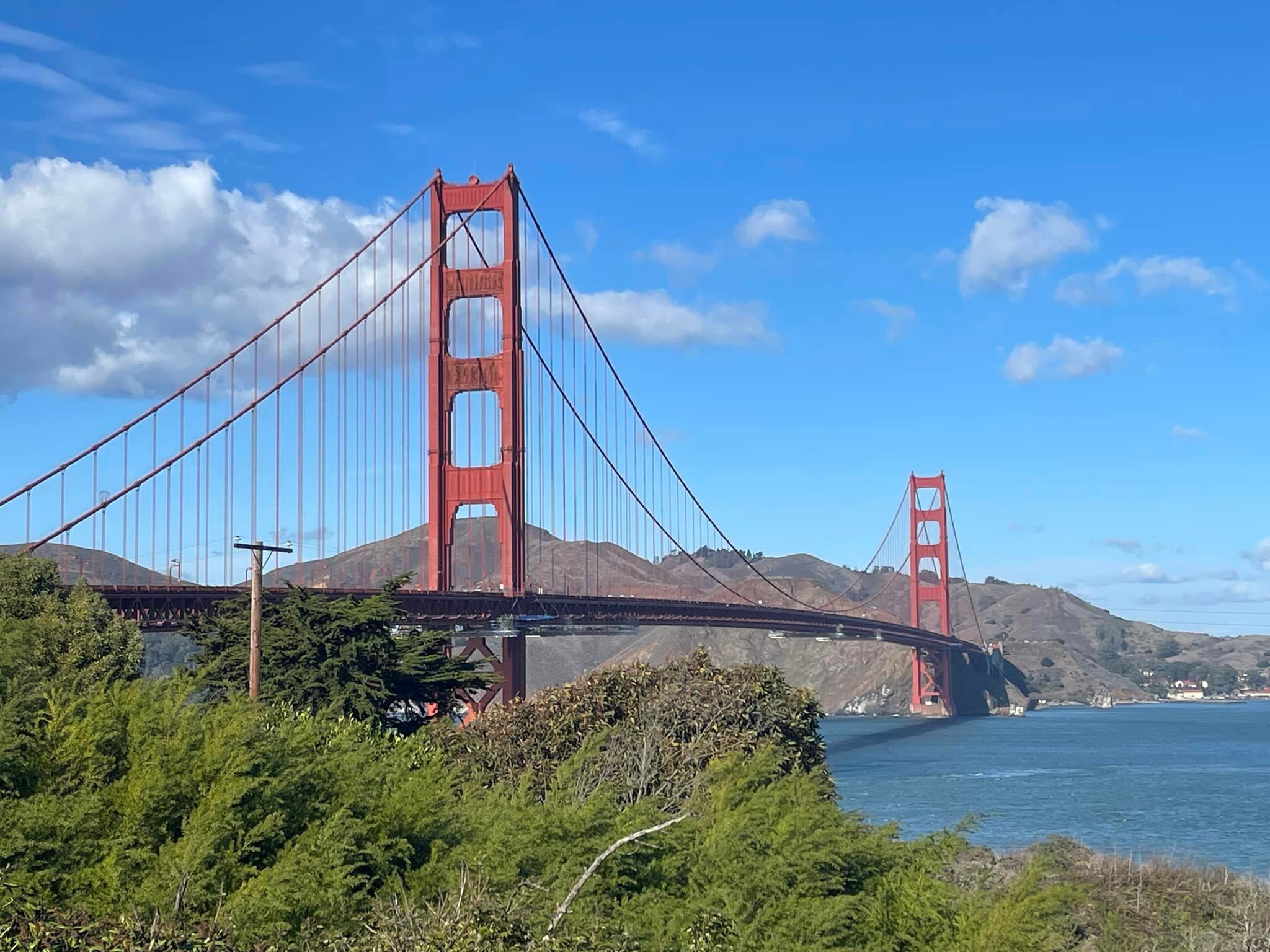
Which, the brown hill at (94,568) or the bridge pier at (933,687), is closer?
the brown hill at (94,568)

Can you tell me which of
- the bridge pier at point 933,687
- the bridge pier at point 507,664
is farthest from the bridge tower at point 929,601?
the bridge pier at point 507,664

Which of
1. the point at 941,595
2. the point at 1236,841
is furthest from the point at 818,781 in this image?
the point at 941,595

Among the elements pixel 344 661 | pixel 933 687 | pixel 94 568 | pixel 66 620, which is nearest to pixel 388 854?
pixel 344 661

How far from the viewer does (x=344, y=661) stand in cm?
3181

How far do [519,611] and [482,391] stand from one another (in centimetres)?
932

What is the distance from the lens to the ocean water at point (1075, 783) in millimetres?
47781

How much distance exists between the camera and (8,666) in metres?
15.5

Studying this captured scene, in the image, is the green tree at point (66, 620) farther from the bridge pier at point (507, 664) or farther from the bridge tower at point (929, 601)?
the bridge tower at point (929, 601)

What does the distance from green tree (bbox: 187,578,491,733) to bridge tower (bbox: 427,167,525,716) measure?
A: 66.2 ft

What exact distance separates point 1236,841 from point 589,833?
118 feet

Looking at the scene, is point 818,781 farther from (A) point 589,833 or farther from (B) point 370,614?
(B) point 370,614

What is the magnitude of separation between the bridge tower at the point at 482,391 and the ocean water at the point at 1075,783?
14.1 meters

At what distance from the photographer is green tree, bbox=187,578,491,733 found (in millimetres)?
31344

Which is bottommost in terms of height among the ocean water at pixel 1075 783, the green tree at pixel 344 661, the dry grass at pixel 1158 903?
the ocean water at pixel 1075 783
